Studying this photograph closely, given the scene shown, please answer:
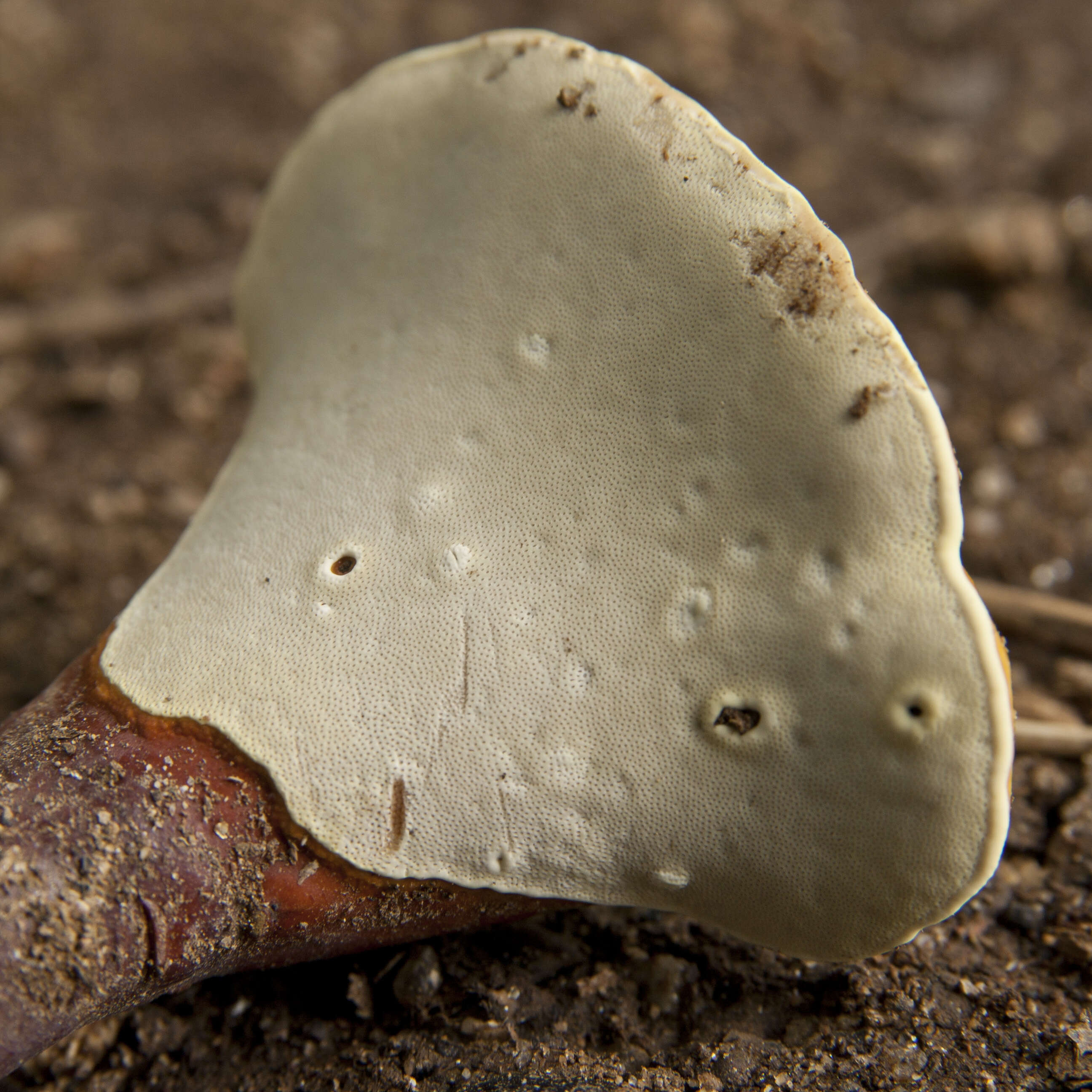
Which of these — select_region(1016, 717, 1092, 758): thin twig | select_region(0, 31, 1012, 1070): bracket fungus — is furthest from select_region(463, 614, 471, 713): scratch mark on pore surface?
select_region(1016, 717, 1092, 758): thin twig

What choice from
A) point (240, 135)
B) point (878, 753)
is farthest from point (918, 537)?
point (240, 135)

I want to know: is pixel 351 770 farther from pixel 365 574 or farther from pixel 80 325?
pixel 80 325

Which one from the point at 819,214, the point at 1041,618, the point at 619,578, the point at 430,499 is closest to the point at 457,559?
the point at 430,499

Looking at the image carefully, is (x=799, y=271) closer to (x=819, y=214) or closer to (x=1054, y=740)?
(x=1054, y=740)

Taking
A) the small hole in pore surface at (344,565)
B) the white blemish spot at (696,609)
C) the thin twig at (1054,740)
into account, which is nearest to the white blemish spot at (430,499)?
the small hole in pore surface at (344,565)

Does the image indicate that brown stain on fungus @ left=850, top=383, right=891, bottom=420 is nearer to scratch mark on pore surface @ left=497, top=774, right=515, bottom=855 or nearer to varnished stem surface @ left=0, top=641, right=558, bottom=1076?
scratch mark on pore surface @ left=497, top=774, right=515, bottom=855

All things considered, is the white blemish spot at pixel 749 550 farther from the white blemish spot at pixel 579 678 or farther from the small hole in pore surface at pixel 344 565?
the small hole in pore surface at pixel 344 565
